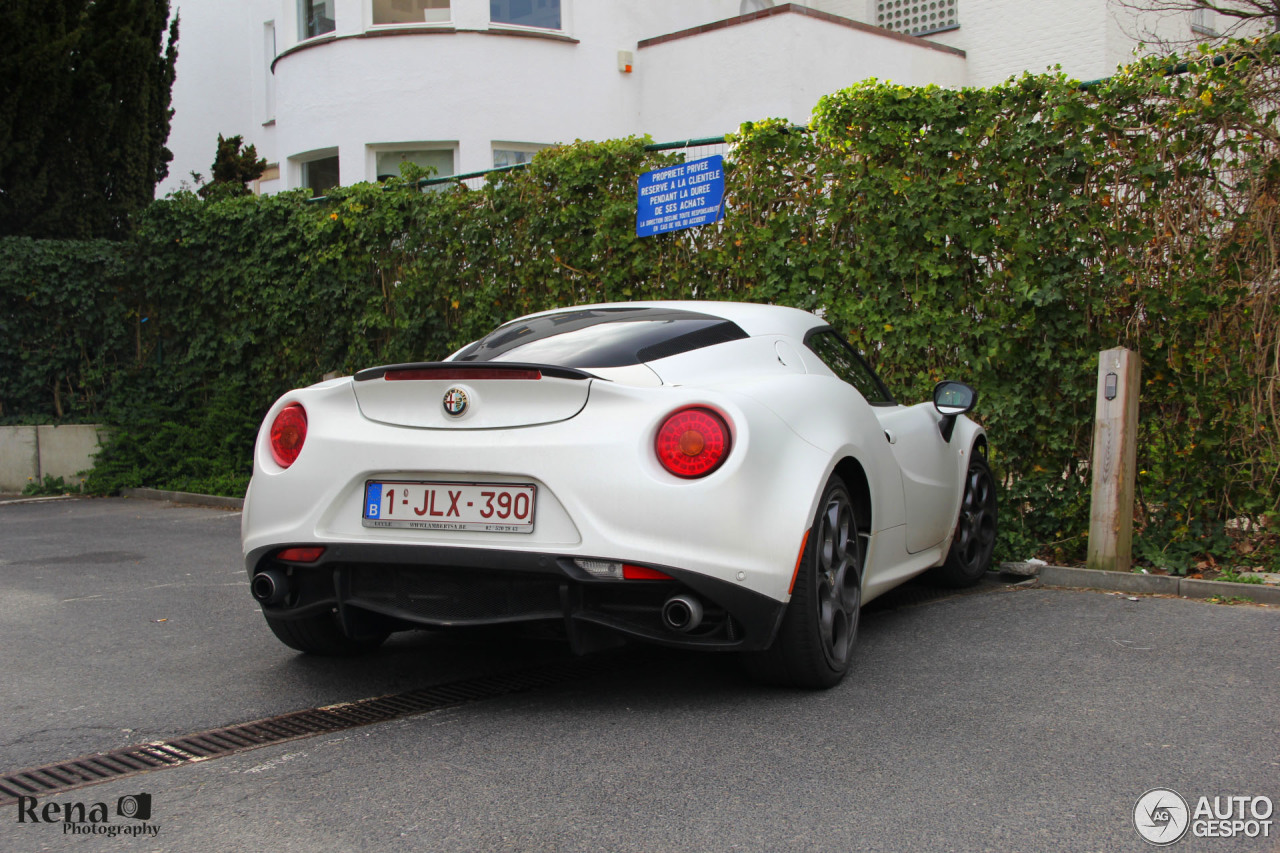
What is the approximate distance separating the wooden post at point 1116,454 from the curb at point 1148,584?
0.13 meters

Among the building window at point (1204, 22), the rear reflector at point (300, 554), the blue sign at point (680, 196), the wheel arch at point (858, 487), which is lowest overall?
the rear reflector at point (300, 554)

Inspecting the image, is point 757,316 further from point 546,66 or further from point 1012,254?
point 546,66

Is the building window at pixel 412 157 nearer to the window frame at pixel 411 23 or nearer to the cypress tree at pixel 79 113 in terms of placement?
the window frame at pixel 411 23

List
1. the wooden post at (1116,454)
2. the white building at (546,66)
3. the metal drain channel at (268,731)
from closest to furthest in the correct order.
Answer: the metal drain channel at (268,731) < the wooden post at (1116,454) < the white building at (546,66)

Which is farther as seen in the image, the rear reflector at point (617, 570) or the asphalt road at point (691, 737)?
the rear reflector at point (617, 570)

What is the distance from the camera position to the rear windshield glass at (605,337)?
13.9 feet

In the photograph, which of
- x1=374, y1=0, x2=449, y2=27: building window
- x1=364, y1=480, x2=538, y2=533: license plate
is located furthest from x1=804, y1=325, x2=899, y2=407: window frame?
x1=374, y1=0, x2=449, y2=27: building window

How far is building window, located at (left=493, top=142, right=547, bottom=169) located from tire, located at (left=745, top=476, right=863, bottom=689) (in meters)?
11.4

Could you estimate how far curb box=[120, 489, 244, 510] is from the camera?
10891 millimetres

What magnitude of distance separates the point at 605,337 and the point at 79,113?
11.1m

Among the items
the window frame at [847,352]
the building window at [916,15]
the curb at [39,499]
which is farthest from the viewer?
the building window at [916,15]

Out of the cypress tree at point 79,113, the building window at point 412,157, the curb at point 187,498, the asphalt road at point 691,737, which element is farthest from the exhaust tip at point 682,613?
the building window at point 412,157

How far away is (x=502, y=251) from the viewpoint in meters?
9.45

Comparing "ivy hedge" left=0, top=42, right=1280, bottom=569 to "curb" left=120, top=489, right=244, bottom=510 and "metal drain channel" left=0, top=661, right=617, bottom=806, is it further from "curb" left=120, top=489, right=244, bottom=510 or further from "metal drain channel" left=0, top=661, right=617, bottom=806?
"metal drain channel" left=0, top=661, right=617, bottom=806
